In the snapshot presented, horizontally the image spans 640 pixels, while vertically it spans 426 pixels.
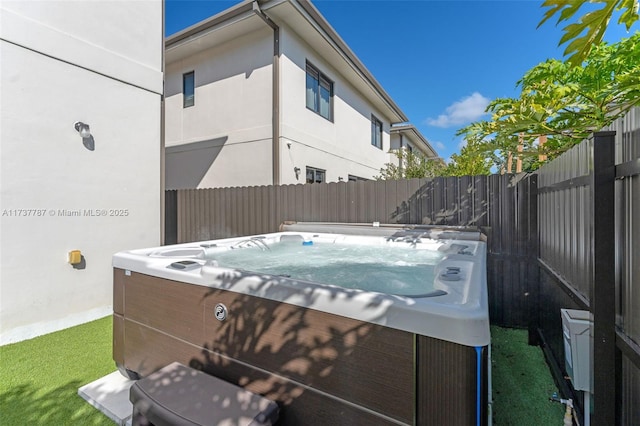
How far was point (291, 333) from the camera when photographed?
1.61m

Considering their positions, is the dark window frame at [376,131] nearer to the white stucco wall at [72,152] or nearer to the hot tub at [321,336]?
the white stucco wall at [72,152]

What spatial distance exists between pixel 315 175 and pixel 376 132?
4.86 metres

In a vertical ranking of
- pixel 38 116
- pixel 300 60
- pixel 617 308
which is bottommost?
pixel 617 308

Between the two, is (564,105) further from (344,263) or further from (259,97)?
(259,97)

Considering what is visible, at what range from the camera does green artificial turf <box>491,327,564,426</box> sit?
6.88 feet

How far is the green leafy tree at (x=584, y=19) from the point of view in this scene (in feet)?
3.04

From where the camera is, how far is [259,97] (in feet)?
23.0

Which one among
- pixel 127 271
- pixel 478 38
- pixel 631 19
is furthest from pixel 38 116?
pixel 478 38

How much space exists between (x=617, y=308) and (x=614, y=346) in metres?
0.17

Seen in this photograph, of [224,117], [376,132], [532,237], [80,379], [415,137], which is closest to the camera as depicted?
[80,379]

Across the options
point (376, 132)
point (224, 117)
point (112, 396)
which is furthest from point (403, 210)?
point (376, 132)

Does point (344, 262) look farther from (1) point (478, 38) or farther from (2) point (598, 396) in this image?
(1) point (478, 38)

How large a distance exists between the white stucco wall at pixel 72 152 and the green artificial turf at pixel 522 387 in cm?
457

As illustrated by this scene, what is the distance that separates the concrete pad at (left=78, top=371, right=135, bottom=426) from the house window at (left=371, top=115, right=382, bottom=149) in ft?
34.0
